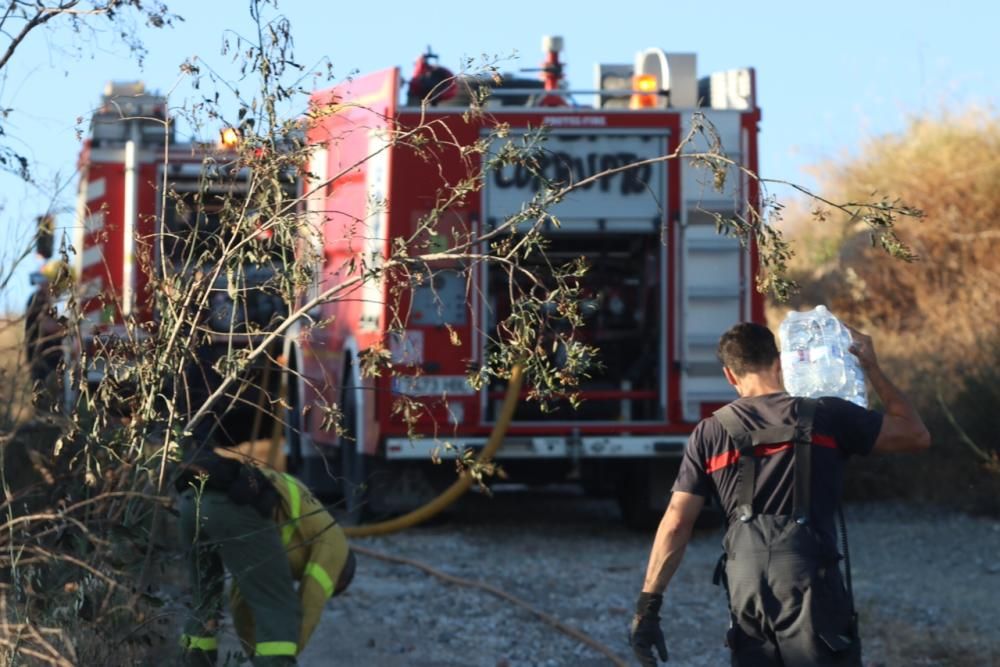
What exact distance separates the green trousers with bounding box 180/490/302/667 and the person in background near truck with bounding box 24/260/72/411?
0.74m

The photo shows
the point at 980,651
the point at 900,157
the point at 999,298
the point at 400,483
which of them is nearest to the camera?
the point at 980,651

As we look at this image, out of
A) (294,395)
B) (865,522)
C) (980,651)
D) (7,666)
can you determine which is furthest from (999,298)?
(7,666)

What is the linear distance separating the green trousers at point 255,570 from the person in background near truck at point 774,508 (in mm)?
1275

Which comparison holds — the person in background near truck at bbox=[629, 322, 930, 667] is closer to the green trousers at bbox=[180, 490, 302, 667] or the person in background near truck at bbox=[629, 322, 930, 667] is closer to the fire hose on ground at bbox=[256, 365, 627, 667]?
the green trousers at bbox=[180, 490, 302, 667]

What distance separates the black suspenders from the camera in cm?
420

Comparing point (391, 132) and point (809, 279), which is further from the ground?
point (809, 279)

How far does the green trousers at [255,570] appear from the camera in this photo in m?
4.98

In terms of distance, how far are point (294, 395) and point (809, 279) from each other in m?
9.31

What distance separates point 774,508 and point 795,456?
15cm

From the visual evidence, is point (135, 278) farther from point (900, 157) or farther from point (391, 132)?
point (900, 157)

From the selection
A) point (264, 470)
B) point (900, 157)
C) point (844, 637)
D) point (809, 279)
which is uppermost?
point (900, 157)

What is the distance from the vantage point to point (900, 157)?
65.9 ft

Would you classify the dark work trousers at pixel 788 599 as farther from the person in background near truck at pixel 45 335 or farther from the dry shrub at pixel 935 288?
the dry shrub at pixel 935 288

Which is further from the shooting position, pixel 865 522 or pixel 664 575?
pixel 865 522
